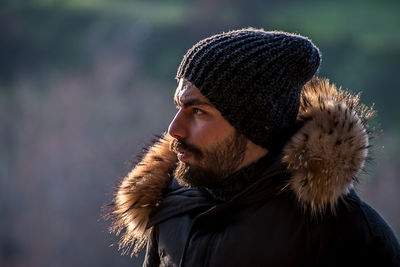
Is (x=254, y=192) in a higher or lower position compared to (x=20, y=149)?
higher

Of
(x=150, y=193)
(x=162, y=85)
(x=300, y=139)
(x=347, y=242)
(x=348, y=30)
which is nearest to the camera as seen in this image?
(x=347, y=242)

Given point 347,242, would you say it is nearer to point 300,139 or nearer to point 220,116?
point 300,139

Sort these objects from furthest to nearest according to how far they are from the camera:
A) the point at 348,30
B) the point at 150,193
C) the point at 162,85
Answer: the point at 162,85 < the point at 348,30 < the point at 150,193

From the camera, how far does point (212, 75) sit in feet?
3.89

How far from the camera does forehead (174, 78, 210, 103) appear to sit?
3.95 ft

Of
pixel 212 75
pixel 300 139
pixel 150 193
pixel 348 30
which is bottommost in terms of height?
pixel 150 193

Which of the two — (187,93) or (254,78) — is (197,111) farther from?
(254,78)

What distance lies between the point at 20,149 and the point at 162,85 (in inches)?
77.2

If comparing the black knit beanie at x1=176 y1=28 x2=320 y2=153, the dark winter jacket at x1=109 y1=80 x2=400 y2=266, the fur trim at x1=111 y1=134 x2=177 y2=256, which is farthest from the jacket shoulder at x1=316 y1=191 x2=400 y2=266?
the fur trim at x1=111 y1=134 x2=177 y2=256

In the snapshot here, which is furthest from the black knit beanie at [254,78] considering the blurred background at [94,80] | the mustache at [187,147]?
the blurred background at [94,80]

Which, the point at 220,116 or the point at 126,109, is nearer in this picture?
the point at 220,116

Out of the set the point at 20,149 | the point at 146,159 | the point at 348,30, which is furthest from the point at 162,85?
the point at 146,159

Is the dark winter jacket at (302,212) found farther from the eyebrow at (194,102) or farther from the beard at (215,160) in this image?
the eyebrow at (194,102)

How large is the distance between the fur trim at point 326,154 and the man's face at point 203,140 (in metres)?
0.16
